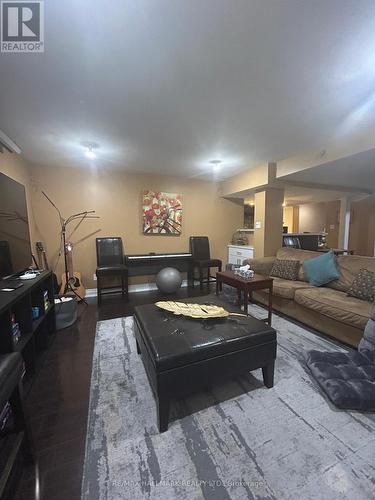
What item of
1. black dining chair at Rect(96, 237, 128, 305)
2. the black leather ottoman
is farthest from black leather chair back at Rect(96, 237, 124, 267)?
the black leather ottoman

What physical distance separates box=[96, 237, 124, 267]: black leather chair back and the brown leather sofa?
101 inches

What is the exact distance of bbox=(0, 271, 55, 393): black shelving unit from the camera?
1408 mm

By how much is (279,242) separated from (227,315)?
294cm

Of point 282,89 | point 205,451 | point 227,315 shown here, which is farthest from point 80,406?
point 282,89

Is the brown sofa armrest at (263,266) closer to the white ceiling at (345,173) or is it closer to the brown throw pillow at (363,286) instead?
the brown throw pillow at (363,286)

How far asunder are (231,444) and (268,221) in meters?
3.56

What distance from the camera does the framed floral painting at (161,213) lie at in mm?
4402

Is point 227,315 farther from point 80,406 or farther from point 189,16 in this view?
point 189,16

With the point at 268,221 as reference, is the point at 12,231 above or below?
below

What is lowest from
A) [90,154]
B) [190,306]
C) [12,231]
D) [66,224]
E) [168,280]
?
[168,280]

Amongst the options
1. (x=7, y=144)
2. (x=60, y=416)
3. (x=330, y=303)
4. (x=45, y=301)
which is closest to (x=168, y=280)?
(x=45, y=301)

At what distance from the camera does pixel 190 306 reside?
1982mm

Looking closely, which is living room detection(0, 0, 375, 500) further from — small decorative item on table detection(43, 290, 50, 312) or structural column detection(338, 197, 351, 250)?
structural column detection(338, 197, 351, 250)

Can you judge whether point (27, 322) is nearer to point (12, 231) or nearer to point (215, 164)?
point (12, 231)
